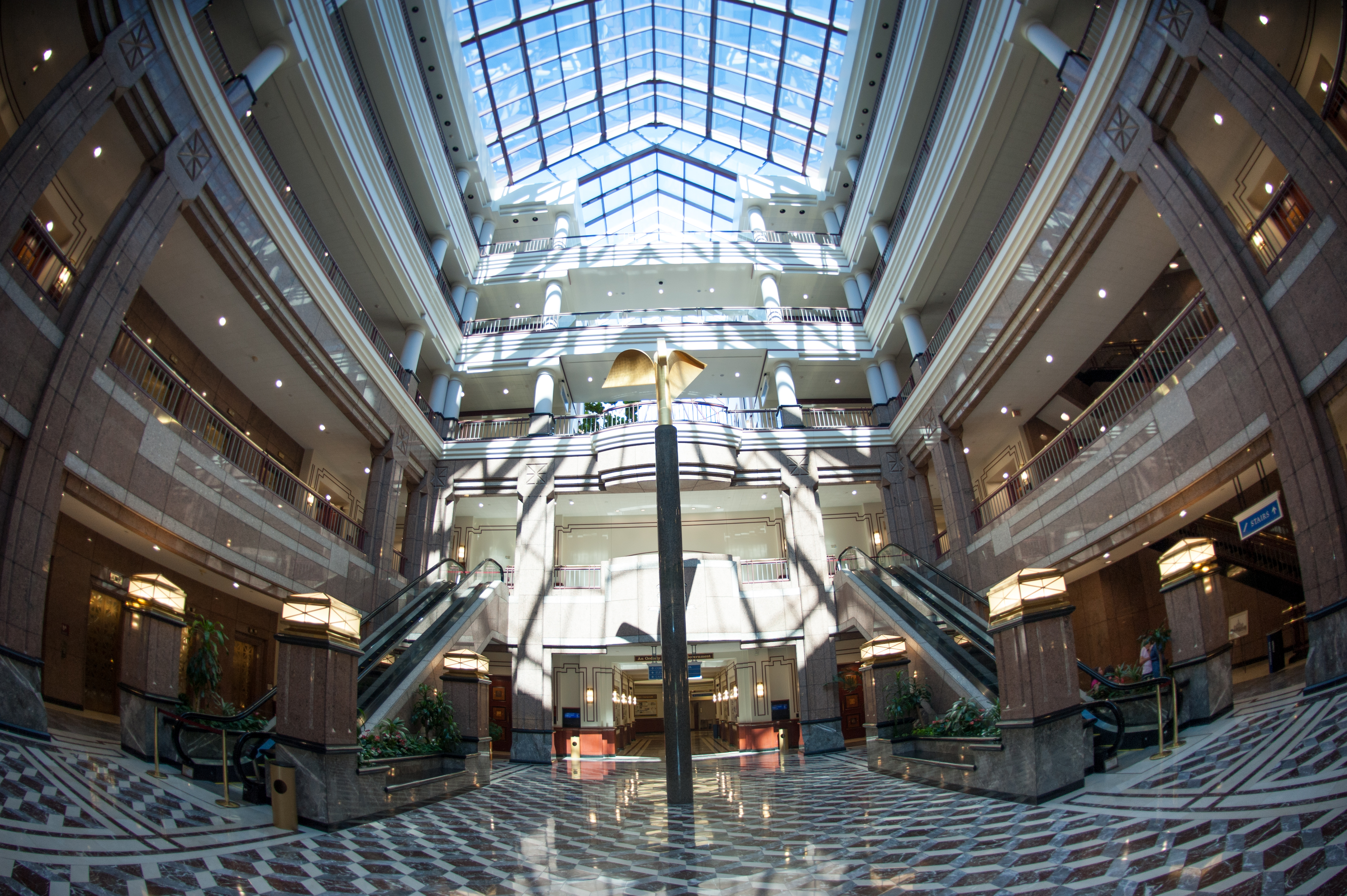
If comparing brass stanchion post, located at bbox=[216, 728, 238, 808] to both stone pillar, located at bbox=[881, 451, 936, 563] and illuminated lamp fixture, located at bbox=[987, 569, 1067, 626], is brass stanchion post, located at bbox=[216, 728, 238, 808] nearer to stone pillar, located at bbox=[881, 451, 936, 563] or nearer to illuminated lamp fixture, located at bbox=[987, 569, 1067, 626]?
illuminated lamp fixture, located at bbox=[987, 569, 1067, 626]

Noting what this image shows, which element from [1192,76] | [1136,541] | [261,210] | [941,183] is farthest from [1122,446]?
[261,210]

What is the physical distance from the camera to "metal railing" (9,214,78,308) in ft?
27.7

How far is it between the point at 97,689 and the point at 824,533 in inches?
750

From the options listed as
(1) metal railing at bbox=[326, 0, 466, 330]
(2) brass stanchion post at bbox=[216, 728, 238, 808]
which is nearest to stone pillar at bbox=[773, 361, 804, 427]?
(1) metal railing at bbox=[326, 0, 466, 330]

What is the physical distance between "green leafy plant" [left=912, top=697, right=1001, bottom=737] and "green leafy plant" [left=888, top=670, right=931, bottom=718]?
1.97 feet

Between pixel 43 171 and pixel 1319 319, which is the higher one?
pixel 43 171

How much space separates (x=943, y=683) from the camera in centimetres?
1162

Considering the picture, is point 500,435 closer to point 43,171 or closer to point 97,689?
point 97,689

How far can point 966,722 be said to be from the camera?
8.51 meters

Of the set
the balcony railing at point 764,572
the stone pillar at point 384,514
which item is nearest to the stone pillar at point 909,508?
the balcony railing at point 764,572

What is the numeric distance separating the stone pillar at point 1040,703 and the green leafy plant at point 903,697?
3.49 metres

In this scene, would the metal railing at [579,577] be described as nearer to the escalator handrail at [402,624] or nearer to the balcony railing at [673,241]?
the escalator handrail at [402,624]

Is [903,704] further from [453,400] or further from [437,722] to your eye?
[453,400]

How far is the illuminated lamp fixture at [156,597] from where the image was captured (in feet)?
27.6
